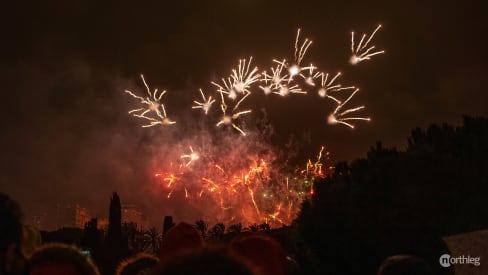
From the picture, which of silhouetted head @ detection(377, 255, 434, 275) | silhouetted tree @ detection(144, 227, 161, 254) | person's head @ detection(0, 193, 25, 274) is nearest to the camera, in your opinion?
person's head @ detection(0, 193, 25, 274)

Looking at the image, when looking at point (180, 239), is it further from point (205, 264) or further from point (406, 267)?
point (205, 264)

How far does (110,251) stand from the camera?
35438 millimetres

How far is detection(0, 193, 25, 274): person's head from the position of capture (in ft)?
10.1

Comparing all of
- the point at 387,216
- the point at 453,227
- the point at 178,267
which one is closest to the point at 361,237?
the point at 387,216

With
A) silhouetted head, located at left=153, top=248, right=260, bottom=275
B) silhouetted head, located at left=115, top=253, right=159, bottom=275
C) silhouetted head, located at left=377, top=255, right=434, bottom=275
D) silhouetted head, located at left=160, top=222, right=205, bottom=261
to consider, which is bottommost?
silhouetted head, located at left=377, top=255, right=434, bottom=275

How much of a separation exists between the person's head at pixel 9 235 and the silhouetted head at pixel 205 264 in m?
1.78

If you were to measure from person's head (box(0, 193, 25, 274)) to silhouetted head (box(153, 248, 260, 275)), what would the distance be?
5.82 feet

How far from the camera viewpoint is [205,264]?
5.49 feet

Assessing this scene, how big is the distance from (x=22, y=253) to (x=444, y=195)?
65.4 feet

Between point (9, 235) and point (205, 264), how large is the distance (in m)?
1.98

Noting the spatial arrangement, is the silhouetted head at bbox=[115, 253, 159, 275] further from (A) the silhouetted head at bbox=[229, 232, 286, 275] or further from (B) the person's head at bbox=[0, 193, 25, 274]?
(B) the person's head at bbox=[0, 193, 25, 274]

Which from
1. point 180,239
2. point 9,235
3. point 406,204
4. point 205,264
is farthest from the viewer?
point 406,204

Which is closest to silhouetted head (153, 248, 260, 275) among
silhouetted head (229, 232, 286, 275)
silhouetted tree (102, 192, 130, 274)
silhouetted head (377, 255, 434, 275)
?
silhouetted head (377, 255, 434, 275)

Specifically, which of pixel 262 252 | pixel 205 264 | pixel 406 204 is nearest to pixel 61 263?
pixel 262 252
